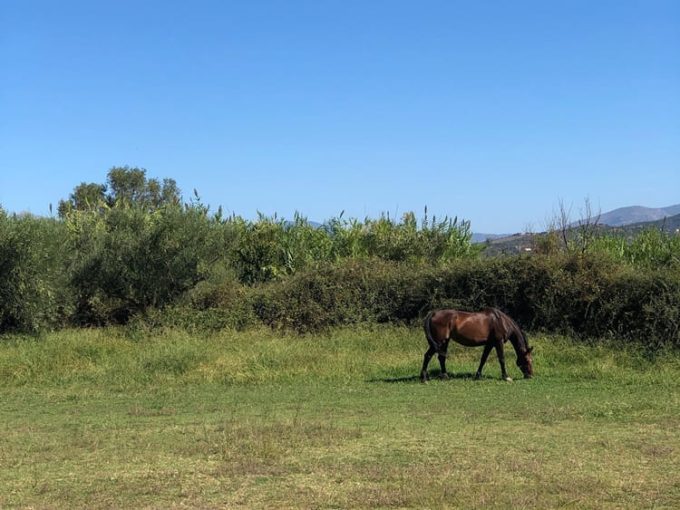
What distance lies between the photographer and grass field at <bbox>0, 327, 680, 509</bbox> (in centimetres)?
617

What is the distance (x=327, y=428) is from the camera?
29.0ft

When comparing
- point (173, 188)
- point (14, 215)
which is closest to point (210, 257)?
point (14, 215)

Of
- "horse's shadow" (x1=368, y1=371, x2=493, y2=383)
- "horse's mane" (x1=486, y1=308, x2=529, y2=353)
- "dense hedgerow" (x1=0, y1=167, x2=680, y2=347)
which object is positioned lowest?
"horse's shadow" (x1=368, y1=371, x2=493, y2=383)

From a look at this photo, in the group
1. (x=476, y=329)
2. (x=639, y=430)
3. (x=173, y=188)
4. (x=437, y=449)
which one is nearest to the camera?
(x=437, y=449)

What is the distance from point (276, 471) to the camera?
6844 mm

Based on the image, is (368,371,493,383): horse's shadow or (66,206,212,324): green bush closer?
(368,371,493,383): horse's shadow

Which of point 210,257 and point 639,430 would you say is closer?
point 639,430

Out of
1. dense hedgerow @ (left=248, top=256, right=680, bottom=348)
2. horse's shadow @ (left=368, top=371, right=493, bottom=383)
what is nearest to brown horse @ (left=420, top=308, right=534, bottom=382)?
horse's shadow @ (left=368, top=371, right=493, bottom=383)

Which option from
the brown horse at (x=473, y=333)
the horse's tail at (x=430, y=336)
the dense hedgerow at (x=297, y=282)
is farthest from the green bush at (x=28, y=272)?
the brown horse at (x=473, y=333)

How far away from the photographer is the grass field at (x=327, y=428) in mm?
6172

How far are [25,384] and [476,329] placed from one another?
9.61m

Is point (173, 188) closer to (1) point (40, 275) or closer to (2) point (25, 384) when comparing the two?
(1) point (40, 275)

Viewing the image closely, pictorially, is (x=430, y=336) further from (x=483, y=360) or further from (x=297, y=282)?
(x=297, y=282)

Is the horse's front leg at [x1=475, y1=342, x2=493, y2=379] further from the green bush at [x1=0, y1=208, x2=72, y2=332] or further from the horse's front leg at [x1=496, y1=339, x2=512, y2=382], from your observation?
the green bush at [x1=0, y1=208, x2=72, y2=332]
